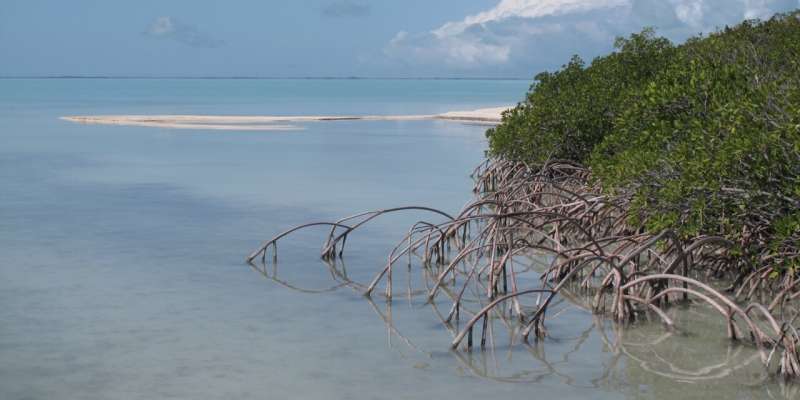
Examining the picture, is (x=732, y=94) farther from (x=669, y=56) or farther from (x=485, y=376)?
(x=669, y=56)

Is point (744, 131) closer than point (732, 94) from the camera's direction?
Yes

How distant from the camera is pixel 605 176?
39.7 ft

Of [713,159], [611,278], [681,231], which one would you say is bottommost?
[611,278]

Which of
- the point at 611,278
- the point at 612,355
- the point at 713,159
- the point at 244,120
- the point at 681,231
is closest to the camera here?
the point at 612,355

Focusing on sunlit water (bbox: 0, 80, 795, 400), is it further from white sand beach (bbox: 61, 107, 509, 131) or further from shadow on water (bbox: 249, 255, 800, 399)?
white sand beach (bbox: 61, 107, 509, 131)

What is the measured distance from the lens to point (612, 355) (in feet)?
30.7

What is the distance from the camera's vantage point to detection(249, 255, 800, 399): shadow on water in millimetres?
8508

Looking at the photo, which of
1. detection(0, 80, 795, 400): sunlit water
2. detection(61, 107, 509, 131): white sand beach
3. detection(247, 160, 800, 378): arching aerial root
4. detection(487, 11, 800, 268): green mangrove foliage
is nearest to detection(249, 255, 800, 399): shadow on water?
detection(0, 80, 795, 400): sunlit water

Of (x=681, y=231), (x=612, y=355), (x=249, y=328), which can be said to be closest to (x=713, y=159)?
(x=681, y=231)

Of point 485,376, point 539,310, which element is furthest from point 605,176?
point 485,376

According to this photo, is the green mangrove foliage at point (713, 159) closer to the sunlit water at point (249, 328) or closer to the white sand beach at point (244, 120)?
the sunlit water at point (249, 328)

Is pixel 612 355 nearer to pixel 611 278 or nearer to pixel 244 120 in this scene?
pixel 611 278

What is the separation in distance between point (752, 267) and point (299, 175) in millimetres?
16058

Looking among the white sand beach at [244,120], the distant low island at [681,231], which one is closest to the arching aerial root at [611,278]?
the distant low island at [681,231]
